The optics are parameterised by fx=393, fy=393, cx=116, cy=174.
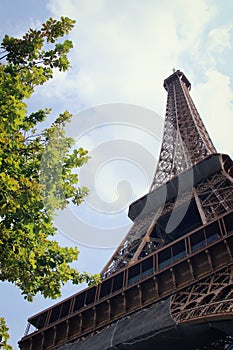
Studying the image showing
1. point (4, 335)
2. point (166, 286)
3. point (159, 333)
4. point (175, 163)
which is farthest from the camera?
point (175, 163)

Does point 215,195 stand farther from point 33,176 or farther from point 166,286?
point 33,176

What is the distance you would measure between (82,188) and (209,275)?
980 cm

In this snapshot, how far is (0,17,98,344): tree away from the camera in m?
8.03

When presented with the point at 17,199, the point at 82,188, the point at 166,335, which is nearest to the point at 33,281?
the point at 17,199

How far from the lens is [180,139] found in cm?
4741

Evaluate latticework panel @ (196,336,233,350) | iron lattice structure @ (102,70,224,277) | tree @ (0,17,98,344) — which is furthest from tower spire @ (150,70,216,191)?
tree @ (0,17,98,344)

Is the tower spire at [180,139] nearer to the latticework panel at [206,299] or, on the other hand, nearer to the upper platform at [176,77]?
the upper platform at [176,77]

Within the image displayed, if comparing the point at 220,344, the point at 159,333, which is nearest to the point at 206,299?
the point at 220,344

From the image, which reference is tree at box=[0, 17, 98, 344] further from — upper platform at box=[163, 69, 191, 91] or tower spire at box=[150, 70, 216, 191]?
upper platform at box=[163, 69, 191, 91]

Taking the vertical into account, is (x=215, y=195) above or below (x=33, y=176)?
above

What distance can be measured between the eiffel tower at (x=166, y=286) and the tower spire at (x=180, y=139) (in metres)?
5.92

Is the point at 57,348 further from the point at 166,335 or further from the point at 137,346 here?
the point at 166,335

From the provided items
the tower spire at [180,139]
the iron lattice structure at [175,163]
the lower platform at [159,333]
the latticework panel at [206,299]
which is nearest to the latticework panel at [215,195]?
the iron lattice structure at [175,163]

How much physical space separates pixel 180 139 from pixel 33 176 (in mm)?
39746
